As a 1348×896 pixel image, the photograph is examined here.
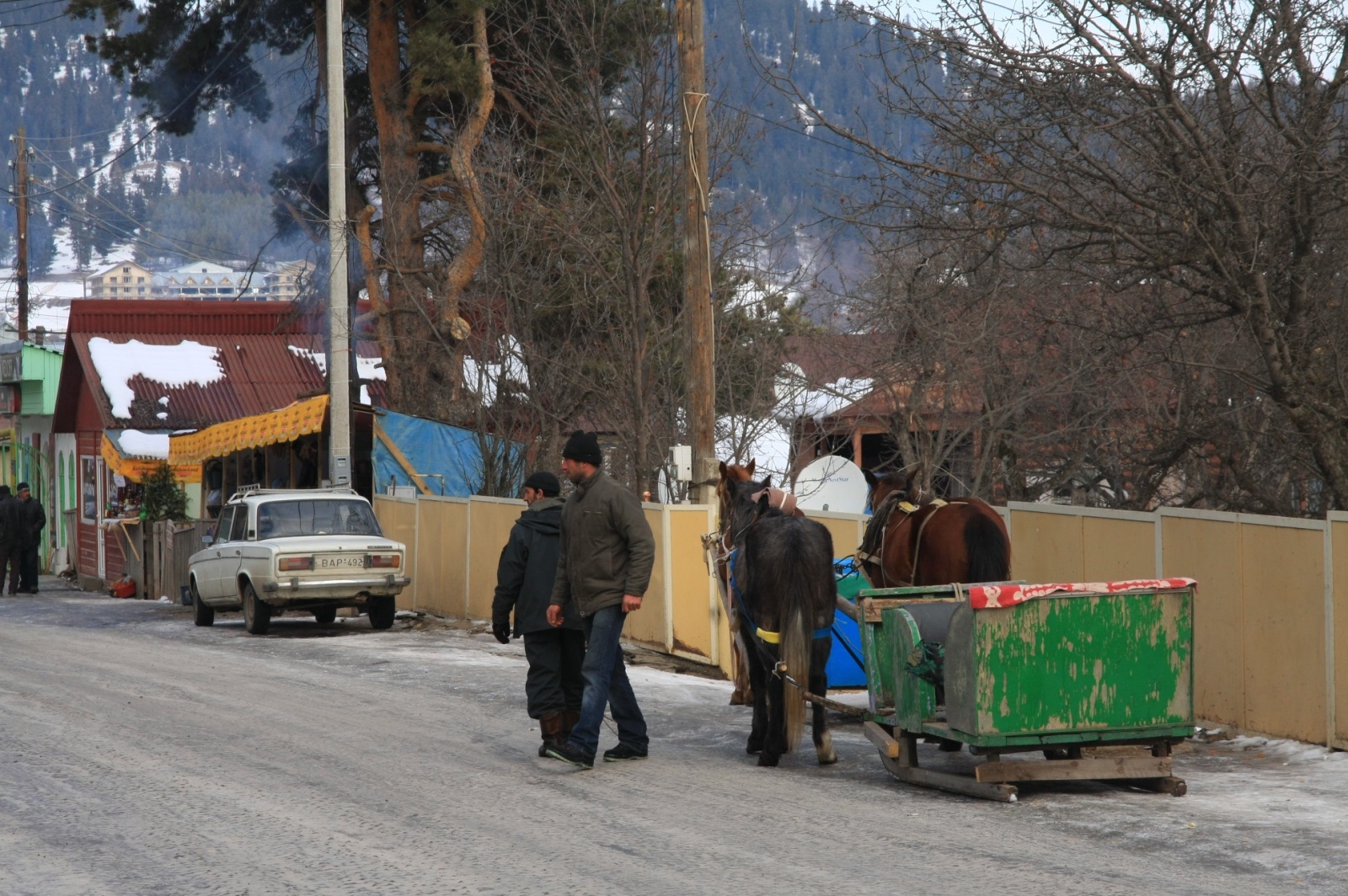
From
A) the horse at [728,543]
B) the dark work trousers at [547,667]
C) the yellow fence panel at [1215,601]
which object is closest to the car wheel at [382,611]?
the horse at [728,543]

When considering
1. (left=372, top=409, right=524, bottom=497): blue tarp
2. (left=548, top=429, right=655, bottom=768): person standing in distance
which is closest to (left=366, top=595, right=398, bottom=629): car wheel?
(left=372, top=409, right=524, bottom=497): blue tarp

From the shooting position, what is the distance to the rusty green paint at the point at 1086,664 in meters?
8.20

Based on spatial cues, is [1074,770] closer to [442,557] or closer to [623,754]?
[623,754]

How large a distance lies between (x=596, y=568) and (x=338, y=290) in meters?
13.4

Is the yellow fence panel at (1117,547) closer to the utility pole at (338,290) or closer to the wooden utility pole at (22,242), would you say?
the utility pole at (338,290)

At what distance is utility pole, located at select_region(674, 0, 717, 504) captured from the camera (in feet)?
49.2

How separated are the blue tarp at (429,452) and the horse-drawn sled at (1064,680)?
16420 mm

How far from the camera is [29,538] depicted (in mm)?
31703

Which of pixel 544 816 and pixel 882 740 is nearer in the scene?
pixel 544 816

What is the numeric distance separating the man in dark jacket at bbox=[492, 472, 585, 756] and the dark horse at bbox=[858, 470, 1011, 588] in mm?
2337

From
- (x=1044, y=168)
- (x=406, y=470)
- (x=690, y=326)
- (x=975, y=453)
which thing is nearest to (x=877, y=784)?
(x=1044, y=168)

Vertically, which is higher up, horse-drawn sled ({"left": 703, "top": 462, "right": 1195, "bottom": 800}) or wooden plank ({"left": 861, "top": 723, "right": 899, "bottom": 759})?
horse-drawn sled ({"left": 703, "top": 462, "right": 1195, "bottom": 800})

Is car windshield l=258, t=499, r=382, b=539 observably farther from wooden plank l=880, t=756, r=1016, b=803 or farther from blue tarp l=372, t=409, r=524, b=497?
wooden plank l=880, t=756, r=1016, b=803

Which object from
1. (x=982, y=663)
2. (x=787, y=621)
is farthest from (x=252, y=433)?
(x=982, y=663)
